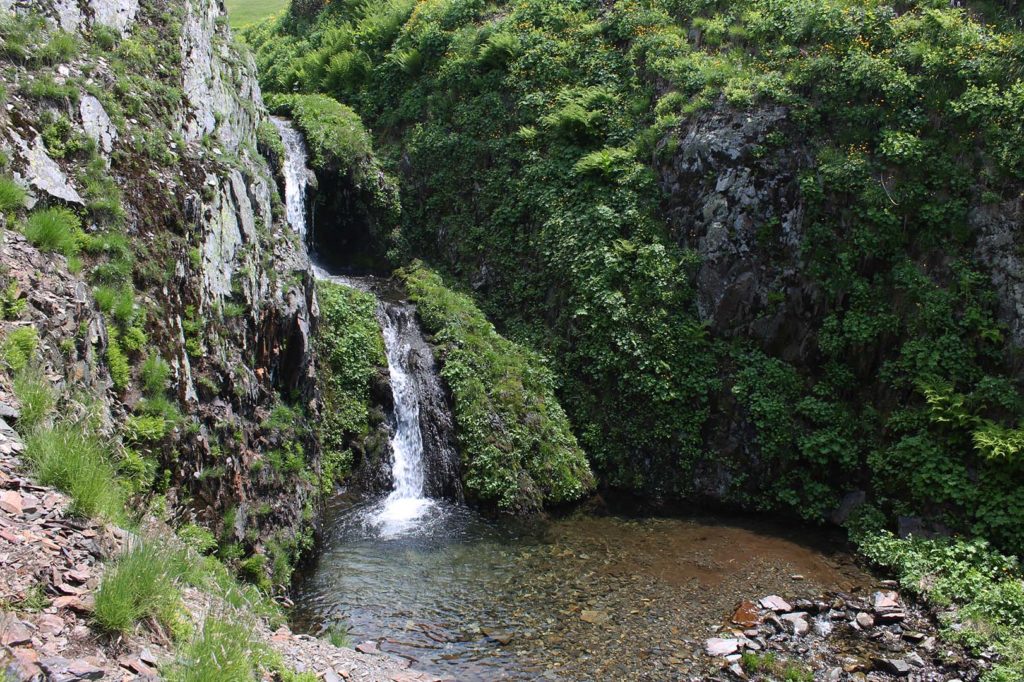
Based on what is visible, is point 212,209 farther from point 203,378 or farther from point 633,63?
point 633,63

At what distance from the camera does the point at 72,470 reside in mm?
5680

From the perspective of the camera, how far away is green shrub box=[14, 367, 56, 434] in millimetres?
5988

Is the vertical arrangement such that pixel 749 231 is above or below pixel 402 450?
Result: above

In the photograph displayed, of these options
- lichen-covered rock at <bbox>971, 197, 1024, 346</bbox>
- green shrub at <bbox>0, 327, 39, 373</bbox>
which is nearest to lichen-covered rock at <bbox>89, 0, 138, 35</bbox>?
green shrub at <bbox>0, 327, 39, 373</bbox>

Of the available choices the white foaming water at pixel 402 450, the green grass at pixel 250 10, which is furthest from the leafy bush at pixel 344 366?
the green grass at pixel 250 10

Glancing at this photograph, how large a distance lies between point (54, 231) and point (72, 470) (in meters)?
3.69

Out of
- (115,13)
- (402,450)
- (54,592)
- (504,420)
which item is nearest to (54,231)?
(54,592)

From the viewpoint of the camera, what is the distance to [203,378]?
9.91 meters

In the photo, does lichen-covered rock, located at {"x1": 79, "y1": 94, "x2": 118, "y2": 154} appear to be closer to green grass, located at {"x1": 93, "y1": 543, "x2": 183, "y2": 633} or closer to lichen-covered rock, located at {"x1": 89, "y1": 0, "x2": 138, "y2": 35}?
lichen-covered rock, located at {"x1": 89, "y1": 0, "x2": 138, "y2": 35}

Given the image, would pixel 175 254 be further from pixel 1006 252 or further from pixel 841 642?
pixel 1006 252

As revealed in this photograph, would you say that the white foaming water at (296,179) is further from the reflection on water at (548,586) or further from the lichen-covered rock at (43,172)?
the lichen-covered rock at (43,172)

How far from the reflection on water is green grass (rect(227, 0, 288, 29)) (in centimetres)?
3593

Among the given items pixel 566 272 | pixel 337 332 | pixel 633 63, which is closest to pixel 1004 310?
pixel 566 272

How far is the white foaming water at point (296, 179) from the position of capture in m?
20.0
